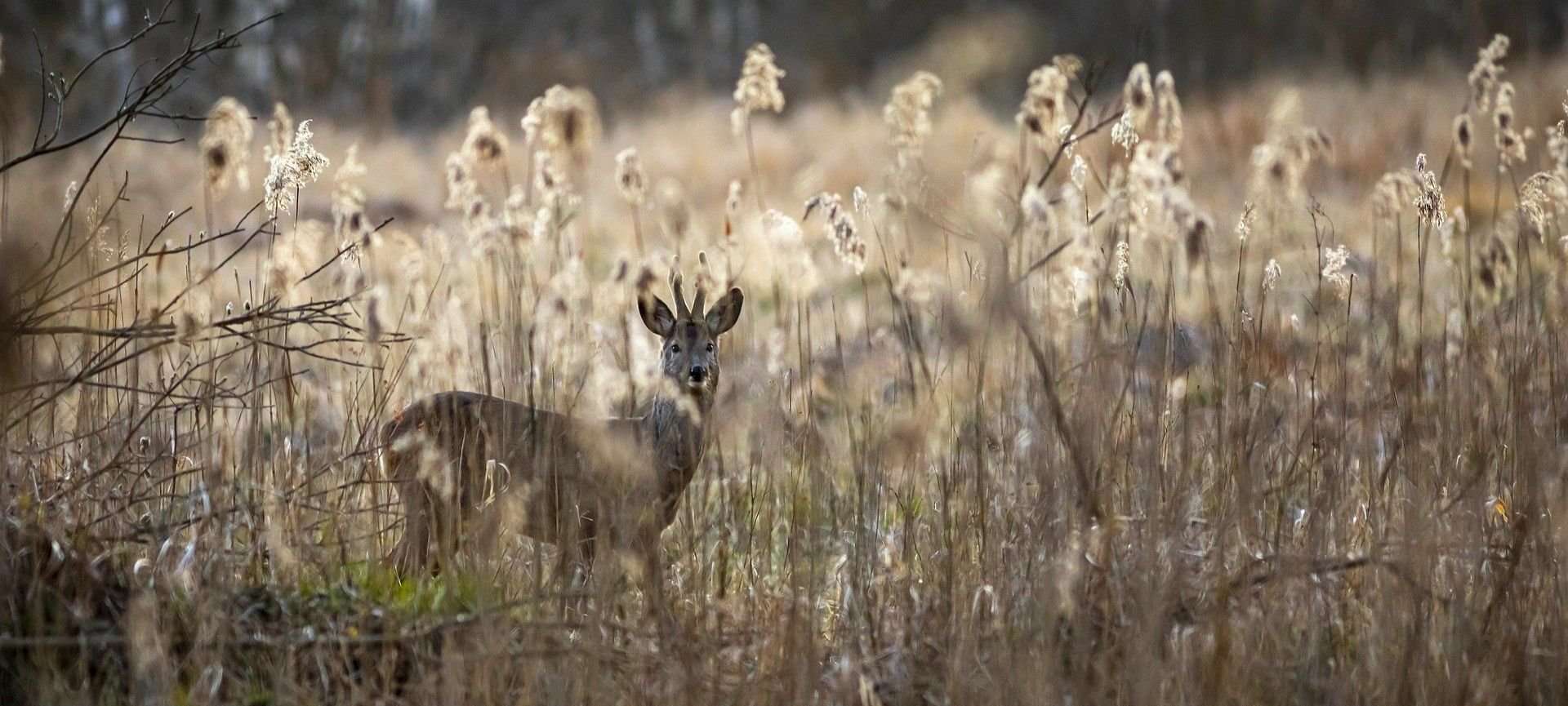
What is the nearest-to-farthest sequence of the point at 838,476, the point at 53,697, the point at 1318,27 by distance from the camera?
the point at 53,697
the point at 838,476
the point at 1318,27

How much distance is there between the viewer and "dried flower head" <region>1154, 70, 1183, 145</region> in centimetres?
453

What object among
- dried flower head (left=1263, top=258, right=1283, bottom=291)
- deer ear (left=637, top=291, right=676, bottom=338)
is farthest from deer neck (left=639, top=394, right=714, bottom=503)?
dried flower head (left=1263, top=258, right=1283, bottom=291)

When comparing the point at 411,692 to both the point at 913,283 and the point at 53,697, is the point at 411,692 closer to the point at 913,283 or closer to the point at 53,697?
the point at 53,697

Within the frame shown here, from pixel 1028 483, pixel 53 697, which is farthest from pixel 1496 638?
pixel 53 697

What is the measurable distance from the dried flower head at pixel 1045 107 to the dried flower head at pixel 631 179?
105cm

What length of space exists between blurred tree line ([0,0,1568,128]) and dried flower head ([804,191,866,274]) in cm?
1883

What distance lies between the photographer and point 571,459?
5191mm

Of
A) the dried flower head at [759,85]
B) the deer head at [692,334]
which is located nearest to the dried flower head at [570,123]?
the dried flower head at [759,85]

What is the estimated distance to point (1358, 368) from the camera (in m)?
5.91

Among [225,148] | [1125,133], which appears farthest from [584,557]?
[1125,133]

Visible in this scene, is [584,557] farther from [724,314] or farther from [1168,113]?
[1168,113]

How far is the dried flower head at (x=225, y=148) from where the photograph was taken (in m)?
4.25

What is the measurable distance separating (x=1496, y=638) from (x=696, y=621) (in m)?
1.96

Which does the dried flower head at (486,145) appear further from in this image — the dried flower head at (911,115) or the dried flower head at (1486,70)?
the dried flower head at (1486,70)
